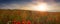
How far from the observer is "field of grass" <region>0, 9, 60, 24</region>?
1.81 m

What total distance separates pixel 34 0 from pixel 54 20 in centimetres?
41

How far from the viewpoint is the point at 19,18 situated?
1.82 meters

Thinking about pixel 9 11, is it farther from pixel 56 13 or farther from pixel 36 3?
pixel 56 13

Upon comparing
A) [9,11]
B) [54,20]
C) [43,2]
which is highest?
[43,2]

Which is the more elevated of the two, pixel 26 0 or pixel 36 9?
pixel 26 0

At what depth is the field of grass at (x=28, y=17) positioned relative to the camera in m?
1.81

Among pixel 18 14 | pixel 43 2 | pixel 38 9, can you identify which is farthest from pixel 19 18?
pixel 43 2

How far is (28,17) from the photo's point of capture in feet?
5.99

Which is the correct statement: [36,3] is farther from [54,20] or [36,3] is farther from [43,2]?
[54,20]

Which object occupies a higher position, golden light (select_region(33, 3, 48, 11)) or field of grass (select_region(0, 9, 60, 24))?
golden light (select_region(33, 3, 48, 11))

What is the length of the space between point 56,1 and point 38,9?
282 mm

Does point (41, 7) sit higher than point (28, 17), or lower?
higher

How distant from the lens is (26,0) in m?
1.85

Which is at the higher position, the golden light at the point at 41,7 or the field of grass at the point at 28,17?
the golden light at the point at 41,7
